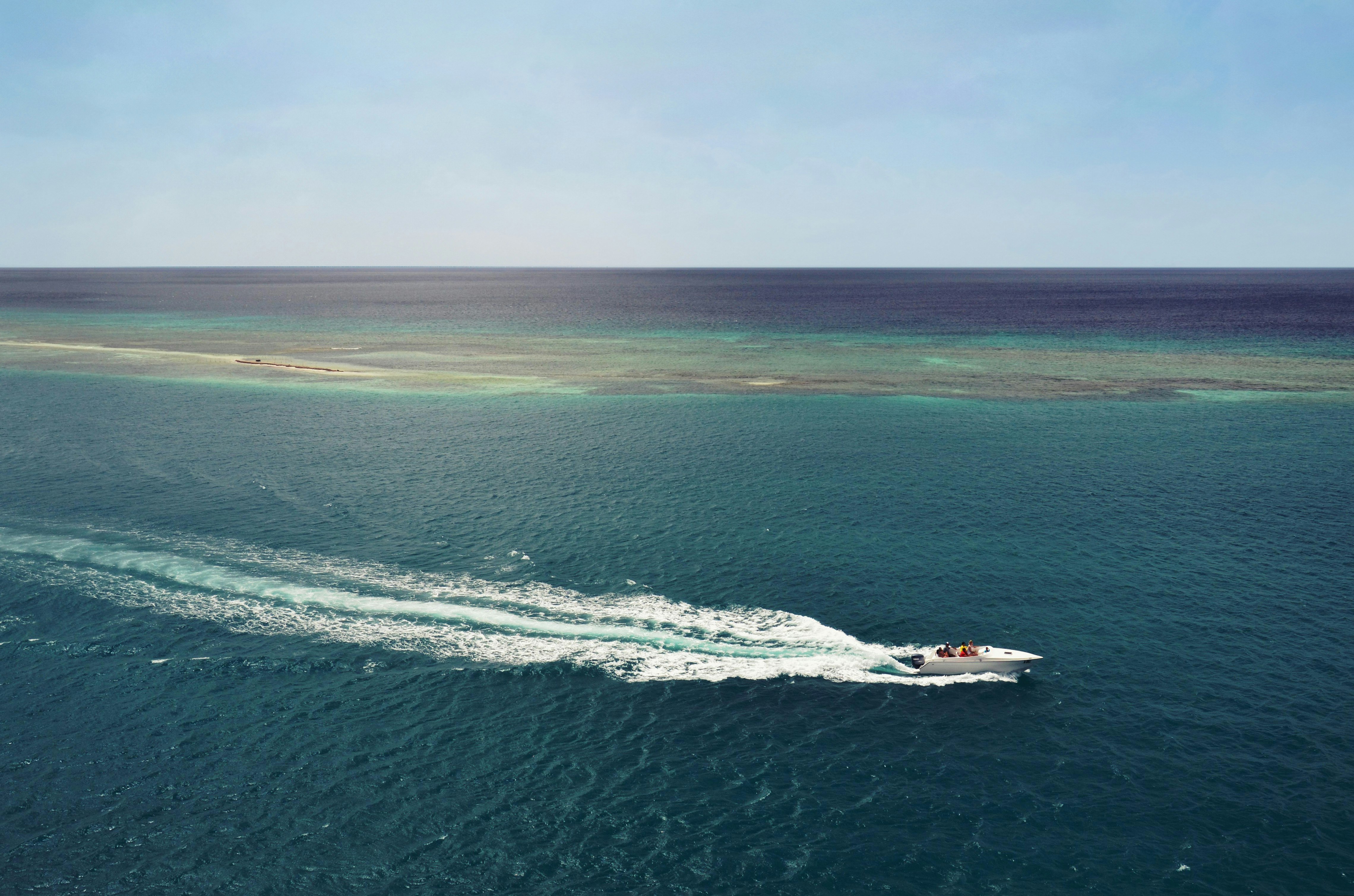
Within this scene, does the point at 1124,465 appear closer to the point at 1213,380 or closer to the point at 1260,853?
the point at 1260,853

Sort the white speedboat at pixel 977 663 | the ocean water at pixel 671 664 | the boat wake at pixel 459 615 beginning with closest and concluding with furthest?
the ocean water at pixel 671 664
the white speedboat at pixel 977 663
the boat wake at pixel 459 615

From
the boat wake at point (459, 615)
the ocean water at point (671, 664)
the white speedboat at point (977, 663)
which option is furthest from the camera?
the boat wake at point (459, 615)

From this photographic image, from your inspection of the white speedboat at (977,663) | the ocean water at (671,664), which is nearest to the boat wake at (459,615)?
the ocean water at (671,664)

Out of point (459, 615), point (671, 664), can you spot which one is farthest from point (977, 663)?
point (459, 615)

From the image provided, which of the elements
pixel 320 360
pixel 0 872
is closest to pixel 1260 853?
pixel 0 872

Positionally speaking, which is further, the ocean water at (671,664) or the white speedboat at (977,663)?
the white speedboat at (977,663)

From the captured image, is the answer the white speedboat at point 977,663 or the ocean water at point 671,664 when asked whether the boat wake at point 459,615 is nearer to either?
the ocean water at point 671,664
